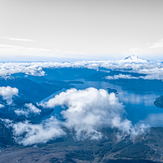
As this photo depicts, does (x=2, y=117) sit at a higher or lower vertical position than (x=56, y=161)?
higher

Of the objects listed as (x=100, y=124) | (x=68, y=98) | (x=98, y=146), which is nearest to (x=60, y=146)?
(x=98, y=146)

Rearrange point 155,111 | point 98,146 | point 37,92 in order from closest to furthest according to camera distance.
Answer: point 98,146 → point 155,111 → point 37,92

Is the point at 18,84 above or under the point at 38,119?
above

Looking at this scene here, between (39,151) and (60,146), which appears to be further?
(60,146)

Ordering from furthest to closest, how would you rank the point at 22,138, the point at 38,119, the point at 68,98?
the point at 68,98 → the point at 38,119 → the point at 22,138

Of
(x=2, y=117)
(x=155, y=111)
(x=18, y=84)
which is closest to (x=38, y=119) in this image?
(x=2, y=117)

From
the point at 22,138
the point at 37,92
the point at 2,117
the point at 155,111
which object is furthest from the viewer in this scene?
the point at 37,92

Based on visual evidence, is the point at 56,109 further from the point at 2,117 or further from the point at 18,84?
the point at 18,84

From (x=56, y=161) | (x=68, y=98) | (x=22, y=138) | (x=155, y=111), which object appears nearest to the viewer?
(x=56, y=161)

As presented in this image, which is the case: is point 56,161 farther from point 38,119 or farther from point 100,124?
point 38,119
